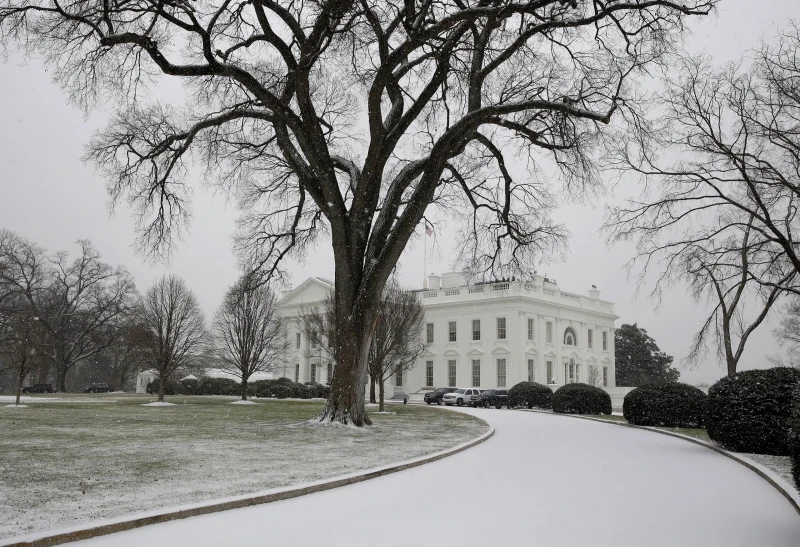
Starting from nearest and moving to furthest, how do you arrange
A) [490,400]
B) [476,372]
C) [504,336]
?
[490,400] < [504,336] < [476,372]

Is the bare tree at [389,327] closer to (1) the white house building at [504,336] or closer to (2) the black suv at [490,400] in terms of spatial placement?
(2) the black suv at [490,400]

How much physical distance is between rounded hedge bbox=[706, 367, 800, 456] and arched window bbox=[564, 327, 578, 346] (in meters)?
50.5

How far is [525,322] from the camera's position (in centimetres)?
5803

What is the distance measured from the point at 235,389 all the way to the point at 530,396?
87.3 feet

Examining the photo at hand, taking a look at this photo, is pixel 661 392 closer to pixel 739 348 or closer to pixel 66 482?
pixel 739 348

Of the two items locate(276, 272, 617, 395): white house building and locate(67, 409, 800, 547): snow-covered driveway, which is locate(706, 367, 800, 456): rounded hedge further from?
locate(276, 272, 617, 395): white house building

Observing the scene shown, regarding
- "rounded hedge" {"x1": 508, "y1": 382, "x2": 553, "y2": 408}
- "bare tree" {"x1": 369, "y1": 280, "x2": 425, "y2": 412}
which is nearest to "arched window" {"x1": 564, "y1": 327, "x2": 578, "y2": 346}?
"rounded hedge" {"x1": 508, "y1": 382, "x2": 553, "y2": 408}

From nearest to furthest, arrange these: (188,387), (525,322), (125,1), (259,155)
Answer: (125,1) → (259,155) → (188,387) → (525,322)

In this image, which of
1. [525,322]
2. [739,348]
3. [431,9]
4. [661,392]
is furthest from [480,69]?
[525,322]

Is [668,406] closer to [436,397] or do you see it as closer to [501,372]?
[436,397]

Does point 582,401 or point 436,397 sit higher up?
point 582,401

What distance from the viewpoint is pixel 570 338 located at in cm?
6344

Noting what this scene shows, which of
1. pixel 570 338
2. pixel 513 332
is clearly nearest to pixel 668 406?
pixel 513 332

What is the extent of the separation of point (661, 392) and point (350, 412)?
36.2 feet
